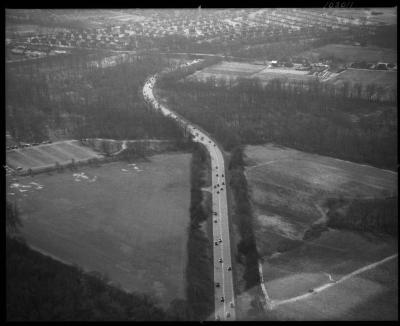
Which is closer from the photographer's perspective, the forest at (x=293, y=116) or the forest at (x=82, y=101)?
the forest at (x=293, y=116)

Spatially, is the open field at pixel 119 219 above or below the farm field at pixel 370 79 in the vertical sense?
below

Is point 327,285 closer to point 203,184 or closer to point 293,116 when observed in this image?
point 203,184

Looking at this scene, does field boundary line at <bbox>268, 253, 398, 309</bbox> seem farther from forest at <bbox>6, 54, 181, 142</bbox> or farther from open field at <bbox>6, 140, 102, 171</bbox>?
forest at <bbox>6, 54, 181, 142</bbox>

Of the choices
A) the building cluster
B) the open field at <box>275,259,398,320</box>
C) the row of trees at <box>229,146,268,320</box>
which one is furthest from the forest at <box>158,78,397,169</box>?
the building cluster

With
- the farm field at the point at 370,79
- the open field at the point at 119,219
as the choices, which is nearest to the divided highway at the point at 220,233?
the open field at the point at 119,219

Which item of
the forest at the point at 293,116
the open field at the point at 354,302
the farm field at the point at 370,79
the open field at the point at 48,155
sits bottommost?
the open field at the point at 354,302

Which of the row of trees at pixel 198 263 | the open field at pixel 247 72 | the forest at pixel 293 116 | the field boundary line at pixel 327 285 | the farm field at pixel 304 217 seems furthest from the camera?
the open field at pixel 247 72

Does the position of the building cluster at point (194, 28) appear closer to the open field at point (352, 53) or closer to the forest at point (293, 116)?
the open field at point (352, 53)
